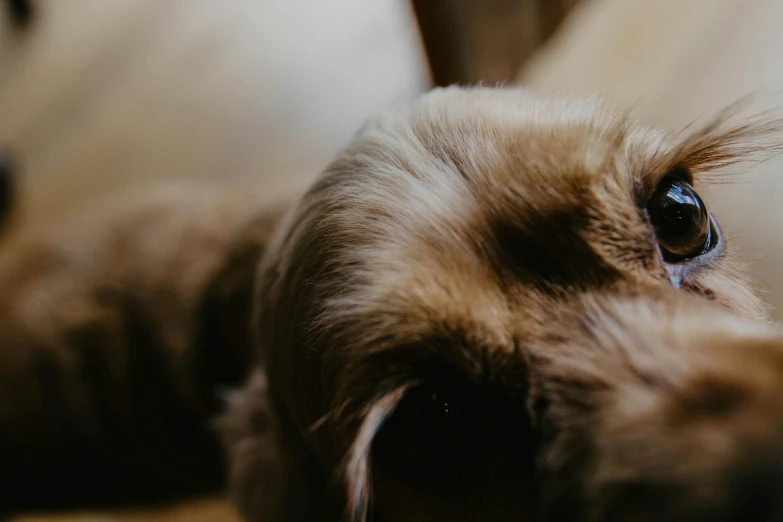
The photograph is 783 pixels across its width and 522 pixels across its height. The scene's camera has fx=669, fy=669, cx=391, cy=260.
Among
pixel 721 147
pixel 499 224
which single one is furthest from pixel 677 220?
pixel 499 224

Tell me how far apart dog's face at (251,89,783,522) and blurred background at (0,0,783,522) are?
840 millimetres

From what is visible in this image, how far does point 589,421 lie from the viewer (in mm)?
926

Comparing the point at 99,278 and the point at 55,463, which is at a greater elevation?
the point at 99,278

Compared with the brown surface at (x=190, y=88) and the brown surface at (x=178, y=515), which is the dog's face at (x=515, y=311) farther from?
the brown surface at (x=190, y=88)

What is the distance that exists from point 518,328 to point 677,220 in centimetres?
37

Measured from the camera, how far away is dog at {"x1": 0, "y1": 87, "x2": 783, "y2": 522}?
0.84 m

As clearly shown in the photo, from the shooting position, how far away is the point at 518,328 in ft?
3.41

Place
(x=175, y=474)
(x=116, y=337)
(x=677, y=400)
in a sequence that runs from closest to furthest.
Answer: (x=677, y=400) → (x=116, y=337) → (x=175, y=474)

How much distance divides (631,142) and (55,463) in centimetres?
202

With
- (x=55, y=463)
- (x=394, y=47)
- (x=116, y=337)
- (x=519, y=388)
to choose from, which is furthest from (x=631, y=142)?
(x=394, y=47)

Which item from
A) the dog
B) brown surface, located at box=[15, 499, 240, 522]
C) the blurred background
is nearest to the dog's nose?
the dog

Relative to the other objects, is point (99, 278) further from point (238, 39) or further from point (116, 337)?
point (238, 39)

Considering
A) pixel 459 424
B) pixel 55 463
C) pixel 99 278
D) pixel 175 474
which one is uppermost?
pixel 99 278

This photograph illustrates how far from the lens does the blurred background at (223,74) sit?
233 centimetres
